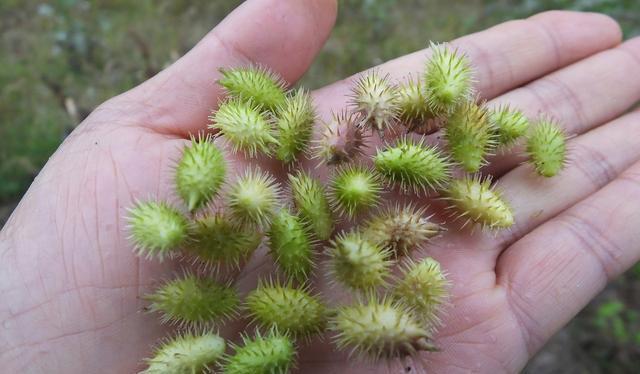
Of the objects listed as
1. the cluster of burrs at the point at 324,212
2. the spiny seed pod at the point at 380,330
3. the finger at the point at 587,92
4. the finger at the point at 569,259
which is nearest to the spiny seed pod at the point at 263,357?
the cluster of burrs at the point at 324,212

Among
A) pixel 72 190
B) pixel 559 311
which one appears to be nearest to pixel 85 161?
pixel 72 190

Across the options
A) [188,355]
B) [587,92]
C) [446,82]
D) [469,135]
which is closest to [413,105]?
[446,82]

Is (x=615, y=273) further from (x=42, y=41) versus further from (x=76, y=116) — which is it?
(x=42, y=41)

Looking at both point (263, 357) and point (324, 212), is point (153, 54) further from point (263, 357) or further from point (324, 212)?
point (263, 357)

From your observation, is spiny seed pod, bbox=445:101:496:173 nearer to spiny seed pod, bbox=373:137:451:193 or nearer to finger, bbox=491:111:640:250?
spiny seed pod, bbox=373:137:451:193

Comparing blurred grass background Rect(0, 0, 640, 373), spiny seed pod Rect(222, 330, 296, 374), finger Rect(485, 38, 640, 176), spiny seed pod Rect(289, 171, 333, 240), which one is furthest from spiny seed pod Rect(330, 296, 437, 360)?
blurred grass background Rect(0, 0, 640, 373)
